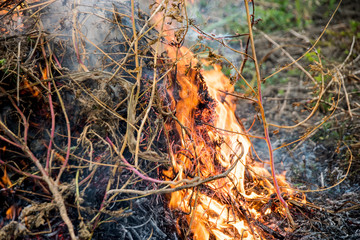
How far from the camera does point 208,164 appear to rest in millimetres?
2295

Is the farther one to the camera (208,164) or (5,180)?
(208,164)

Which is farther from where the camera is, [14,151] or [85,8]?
[85,8]

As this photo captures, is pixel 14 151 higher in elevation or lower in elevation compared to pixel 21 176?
higher

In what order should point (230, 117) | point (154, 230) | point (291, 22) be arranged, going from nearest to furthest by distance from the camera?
point (154, 230) → point (230, 117) → point (291, 22)

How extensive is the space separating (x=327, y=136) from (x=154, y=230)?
255 centimetres

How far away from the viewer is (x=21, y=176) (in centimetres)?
186

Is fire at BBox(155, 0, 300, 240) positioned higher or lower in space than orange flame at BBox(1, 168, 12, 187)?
lower

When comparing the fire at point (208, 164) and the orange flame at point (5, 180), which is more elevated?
the orange flame at point (5, 180)

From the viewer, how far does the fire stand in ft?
6.68

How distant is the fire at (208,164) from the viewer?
6.68 ft

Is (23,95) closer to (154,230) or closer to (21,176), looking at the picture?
(21,176)

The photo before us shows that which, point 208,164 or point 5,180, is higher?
point 5,180

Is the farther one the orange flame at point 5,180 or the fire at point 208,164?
the fire at point 208,164

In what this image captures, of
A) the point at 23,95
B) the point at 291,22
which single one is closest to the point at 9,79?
the point at 23,95
